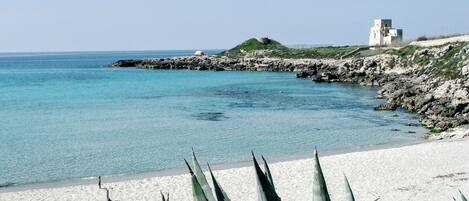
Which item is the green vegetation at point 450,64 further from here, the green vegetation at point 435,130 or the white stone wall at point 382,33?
the white stone wall at point 382,33

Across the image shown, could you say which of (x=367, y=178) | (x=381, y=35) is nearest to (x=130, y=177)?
(x=367, y=178)

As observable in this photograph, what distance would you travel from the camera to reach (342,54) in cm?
6581

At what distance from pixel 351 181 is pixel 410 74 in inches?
1274

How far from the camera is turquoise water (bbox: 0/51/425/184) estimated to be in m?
18.6

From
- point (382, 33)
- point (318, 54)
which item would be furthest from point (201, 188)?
point (382, 33)

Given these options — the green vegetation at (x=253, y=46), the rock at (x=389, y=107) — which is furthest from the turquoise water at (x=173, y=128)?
the green vegetation at (x=253, y=46)

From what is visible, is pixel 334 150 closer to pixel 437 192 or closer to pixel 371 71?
pixel 437 192

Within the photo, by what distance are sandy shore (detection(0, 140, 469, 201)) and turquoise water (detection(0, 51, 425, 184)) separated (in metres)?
2.84

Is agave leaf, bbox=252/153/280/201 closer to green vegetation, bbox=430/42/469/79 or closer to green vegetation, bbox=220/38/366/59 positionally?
green vegetation, bbox=430/42/469/79

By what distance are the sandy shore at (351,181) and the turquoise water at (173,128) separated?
9.33ft

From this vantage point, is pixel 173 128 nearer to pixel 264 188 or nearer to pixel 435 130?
pixel 435 130

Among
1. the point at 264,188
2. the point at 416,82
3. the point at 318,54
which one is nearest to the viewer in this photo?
the point at 264,188

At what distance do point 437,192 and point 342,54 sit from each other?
55.4 m

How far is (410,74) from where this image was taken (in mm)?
43531
